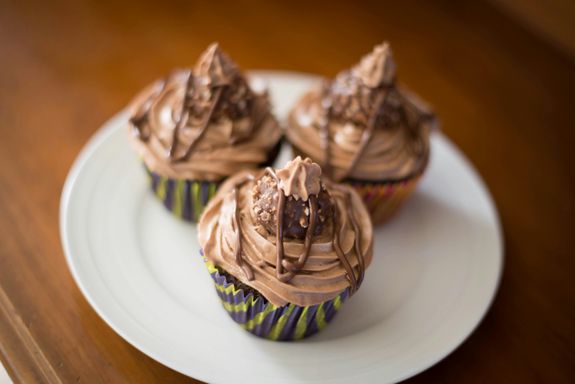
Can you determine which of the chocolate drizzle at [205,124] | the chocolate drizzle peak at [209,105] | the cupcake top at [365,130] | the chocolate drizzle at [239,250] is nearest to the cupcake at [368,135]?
the cupcake top at [365,130]

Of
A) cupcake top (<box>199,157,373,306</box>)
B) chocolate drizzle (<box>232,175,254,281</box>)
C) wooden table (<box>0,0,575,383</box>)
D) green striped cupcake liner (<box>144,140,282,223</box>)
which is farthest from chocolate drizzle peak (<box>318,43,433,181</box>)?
wooden table (<box>0,0,575,383</box>)

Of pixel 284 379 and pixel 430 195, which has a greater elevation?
pixel 430 195

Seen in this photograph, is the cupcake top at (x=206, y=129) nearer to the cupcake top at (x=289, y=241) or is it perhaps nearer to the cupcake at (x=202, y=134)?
the cupcake at (x=202, y=134)

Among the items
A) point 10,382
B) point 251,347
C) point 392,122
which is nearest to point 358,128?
point 392,122

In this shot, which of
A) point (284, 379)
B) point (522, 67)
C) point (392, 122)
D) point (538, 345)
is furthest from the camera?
point (522, 67)

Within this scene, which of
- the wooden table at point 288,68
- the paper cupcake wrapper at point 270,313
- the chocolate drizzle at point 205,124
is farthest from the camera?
the chocolate drizzle at point 205,124

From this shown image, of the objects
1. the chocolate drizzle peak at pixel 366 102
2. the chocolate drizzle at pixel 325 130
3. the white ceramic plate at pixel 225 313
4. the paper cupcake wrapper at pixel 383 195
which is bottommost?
the white ceramic plate at pixel 225 313

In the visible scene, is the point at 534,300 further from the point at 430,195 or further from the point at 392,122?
the point at 392,122

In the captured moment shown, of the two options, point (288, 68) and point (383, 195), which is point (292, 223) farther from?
point (288, 68)
